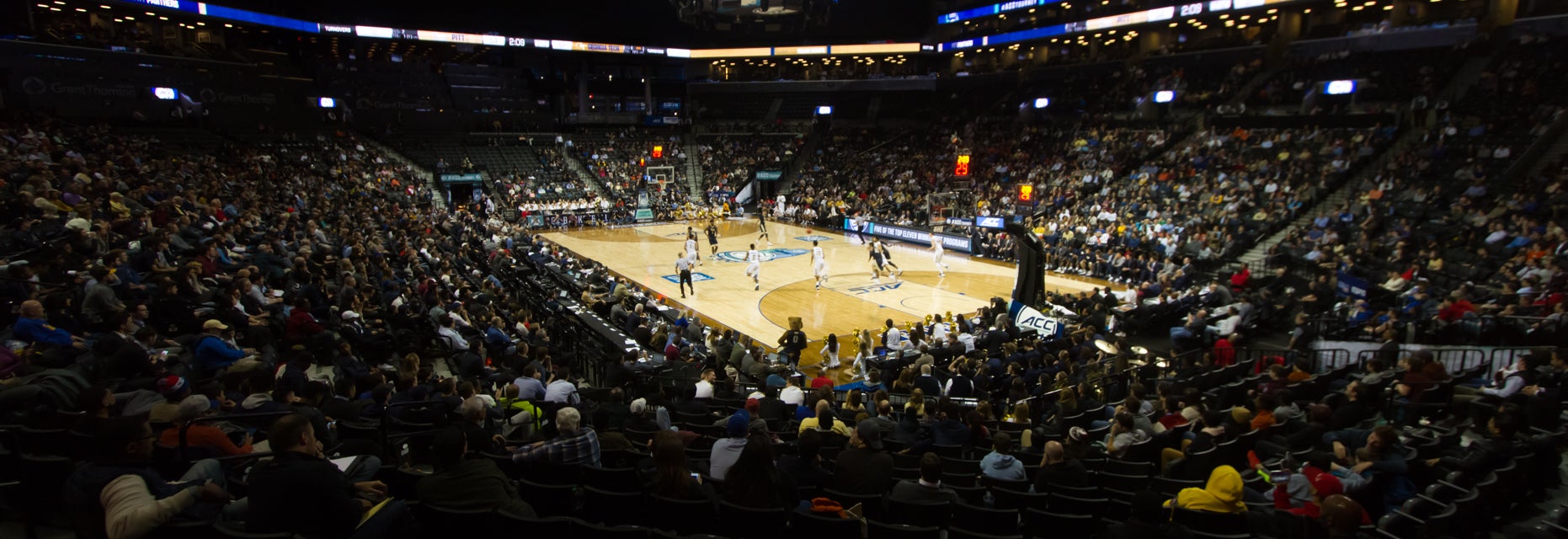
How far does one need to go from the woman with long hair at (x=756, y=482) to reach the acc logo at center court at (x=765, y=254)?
75.5 ft

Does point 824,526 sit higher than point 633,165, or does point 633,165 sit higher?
point 633,165

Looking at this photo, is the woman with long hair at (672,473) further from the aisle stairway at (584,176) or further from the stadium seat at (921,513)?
the aisle stairway at (584,176)

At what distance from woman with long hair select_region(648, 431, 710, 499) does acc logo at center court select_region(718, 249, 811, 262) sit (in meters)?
22.9

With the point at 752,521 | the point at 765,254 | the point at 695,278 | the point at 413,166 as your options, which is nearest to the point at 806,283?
the point at 695,278

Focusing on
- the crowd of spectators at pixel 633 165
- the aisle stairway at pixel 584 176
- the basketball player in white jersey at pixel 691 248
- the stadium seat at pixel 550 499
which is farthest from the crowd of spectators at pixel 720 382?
the crowd of spectators at pixel 633 165

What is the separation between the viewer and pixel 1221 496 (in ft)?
18.2

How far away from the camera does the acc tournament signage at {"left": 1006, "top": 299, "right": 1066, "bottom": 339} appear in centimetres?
1442

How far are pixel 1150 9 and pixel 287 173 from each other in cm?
3665

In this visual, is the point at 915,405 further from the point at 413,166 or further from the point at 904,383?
the point at 413,166

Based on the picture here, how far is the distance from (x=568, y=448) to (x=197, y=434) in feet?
8.15

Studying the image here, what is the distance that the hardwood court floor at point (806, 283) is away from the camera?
1914cm

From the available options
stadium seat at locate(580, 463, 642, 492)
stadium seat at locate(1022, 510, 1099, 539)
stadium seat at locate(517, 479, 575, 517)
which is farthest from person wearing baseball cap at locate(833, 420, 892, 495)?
stadium seat at locate(517, 479, 575, 517)

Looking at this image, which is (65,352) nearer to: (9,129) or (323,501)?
(323,501)

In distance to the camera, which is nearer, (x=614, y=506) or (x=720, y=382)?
(x=614, y=506)
